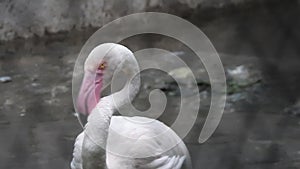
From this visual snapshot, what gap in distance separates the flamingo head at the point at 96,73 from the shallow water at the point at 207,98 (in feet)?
2.59

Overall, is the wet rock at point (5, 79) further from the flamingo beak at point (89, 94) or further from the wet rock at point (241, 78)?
the flamingo beak at point (89, 94)

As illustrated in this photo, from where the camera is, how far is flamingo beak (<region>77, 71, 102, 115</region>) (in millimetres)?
2078

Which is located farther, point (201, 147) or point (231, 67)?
Result: point (231, 67)

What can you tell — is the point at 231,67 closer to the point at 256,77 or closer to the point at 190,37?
the point at 256,77

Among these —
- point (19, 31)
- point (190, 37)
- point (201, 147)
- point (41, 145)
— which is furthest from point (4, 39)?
point (201, 147)

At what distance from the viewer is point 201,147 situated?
2.99 metres

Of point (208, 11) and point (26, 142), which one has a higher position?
point (208, 11)

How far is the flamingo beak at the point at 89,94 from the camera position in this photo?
2.08 m

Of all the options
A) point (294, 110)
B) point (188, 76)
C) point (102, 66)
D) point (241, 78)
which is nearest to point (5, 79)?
point (188, 76)

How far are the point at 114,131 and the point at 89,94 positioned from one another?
0.24 meters

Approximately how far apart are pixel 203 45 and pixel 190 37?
25 cm

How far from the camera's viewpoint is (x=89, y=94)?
208 cm

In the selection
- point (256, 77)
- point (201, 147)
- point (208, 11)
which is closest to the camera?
point (201, 147)

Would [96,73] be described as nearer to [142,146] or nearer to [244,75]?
[142,146]
